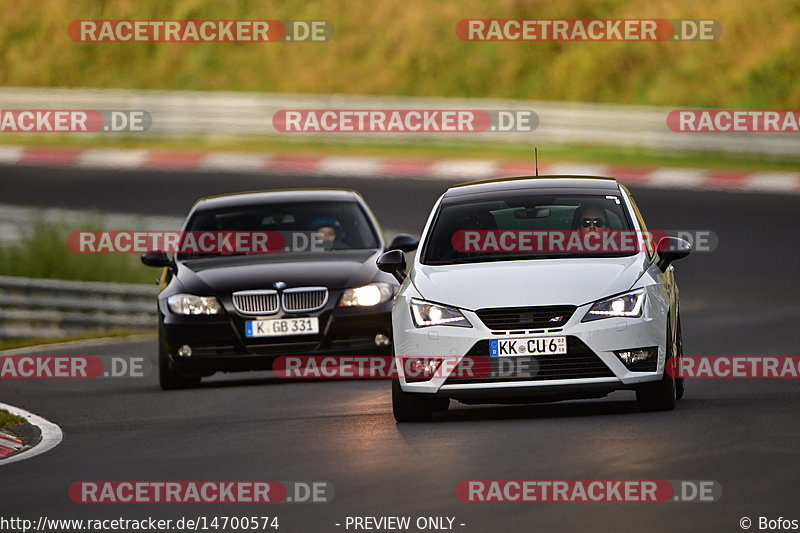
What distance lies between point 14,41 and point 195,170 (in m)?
15.2

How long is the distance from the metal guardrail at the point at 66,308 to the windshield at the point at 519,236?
10.6 metres

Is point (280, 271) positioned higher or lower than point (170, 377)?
higher

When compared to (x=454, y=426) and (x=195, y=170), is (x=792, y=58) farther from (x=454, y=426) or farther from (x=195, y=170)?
(x=454, y=426)

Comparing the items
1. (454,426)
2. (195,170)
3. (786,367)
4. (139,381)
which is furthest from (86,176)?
(454,426)

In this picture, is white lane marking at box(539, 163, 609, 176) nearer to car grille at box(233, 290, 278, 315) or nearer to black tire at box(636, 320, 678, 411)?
car grille at box(233, 290, 278, 315)

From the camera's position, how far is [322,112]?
3772 centimetres

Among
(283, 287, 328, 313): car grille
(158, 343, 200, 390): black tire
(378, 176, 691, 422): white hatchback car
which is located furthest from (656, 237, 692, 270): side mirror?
(158, 343, 200, 390): black tire

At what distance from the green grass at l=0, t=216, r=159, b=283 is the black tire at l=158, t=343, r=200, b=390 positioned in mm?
9138

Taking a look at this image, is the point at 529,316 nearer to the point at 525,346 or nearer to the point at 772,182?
the point at 525,346

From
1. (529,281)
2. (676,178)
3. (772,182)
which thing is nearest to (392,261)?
(529,281)

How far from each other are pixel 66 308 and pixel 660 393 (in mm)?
12733

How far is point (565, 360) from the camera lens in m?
11.5

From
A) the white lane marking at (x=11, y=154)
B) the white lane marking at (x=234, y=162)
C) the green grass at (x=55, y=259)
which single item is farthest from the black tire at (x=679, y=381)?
the white lane marking at (x=11, y=154)

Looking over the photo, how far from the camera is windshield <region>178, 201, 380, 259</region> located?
16.3 m
